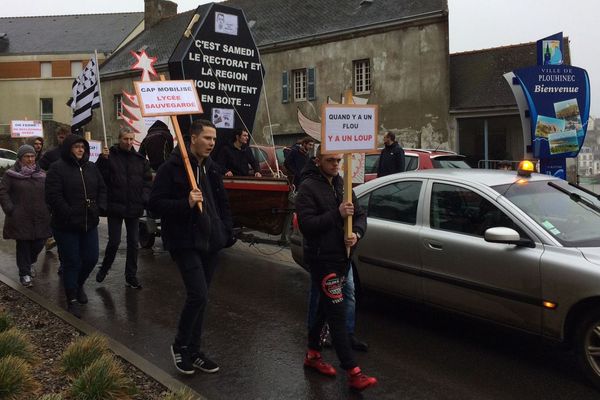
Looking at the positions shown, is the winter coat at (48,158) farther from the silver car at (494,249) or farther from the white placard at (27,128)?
the white placard at (27,128)

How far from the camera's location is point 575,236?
176 inches

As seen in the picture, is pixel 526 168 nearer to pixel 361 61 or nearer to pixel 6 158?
pixel 361 61

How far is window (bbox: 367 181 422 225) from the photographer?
5.55 m

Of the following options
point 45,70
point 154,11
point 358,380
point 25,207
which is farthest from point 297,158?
point 45,70

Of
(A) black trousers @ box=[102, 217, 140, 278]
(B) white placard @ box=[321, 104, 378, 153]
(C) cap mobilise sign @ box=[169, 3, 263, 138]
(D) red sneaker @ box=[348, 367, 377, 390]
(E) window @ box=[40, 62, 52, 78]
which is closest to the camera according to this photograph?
(D) red sneaker @ box=[348, 367, 377, 390]

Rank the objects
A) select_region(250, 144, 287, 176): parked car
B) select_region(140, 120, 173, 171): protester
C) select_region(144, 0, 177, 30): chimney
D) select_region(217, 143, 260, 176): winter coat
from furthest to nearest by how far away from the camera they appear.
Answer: select_region(144, 0, 177, 30): chimney
select_region(250, 144, 287, 176): parked car
select_region(217, 143, 260, 176): winter coat
select_region(140, 120, 173, 171): protester

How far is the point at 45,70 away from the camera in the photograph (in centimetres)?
4834

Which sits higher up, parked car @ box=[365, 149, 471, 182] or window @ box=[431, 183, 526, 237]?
parked car @ box=[365, 149, 471, 182]

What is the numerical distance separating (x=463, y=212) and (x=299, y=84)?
21908 millimetres

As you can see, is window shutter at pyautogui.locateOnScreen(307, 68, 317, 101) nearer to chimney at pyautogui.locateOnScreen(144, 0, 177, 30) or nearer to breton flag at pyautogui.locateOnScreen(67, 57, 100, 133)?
breton flag at pyautogui.locateOnScreen(67, 57, 100, 133)

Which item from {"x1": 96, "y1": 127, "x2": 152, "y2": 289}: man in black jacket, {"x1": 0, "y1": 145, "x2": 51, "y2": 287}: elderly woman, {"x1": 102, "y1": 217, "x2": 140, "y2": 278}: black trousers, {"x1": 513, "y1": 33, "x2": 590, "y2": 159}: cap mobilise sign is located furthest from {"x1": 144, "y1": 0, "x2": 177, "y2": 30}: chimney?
{"x1": 102, "y1": 217, "x2": 140, "y2": 278}: black trousers

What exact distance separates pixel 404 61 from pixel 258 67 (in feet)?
42.8

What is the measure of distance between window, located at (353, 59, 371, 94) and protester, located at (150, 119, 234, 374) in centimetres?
2033

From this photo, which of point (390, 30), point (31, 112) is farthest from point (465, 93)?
point (31, 112)
